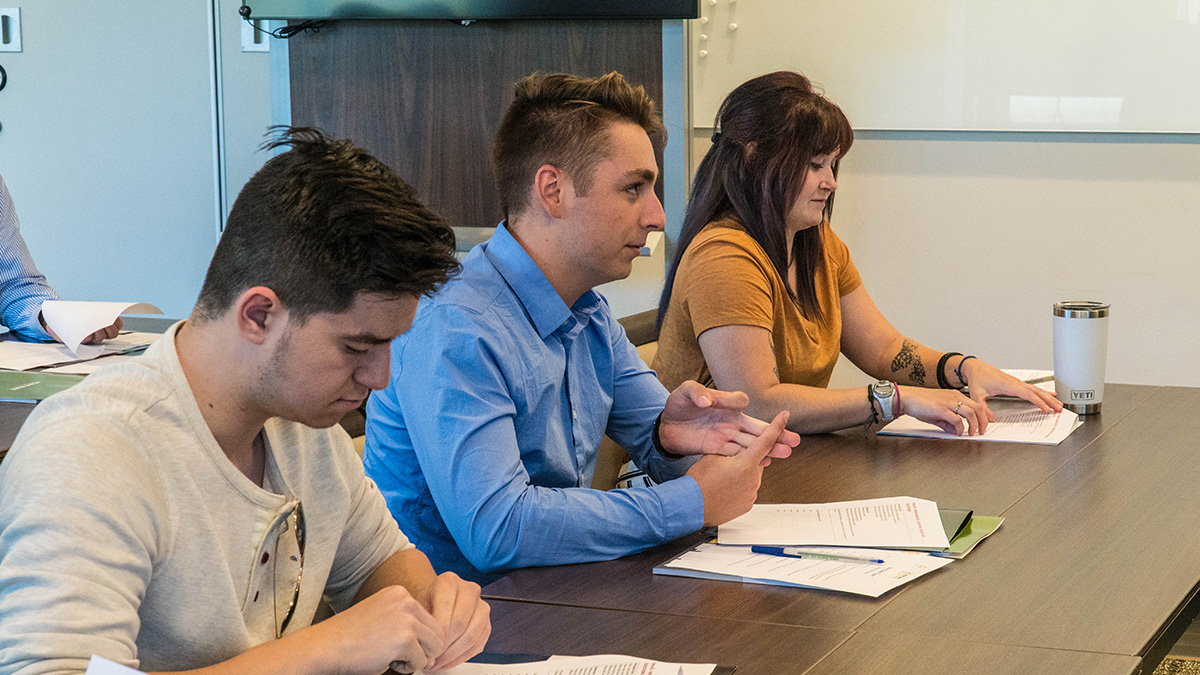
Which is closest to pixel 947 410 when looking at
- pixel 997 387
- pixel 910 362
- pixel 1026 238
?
pixel 997 387

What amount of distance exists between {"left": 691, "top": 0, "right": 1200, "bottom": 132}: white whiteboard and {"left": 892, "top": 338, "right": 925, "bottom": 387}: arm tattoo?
1.19 m

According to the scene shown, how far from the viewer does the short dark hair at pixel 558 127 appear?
1723mm

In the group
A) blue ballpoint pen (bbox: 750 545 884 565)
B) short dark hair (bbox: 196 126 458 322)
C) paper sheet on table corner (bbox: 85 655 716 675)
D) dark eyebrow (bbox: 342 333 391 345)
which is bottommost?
blue ballpoint pen (bbox: 750 545 884 565)

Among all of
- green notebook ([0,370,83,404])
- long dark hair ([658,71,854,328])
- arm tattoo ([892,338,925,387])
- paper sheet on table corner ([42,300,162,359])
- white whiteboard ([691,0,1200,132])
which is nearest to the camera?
green notebook ([0,370,83,404])

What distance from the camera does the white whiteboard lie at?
324cm

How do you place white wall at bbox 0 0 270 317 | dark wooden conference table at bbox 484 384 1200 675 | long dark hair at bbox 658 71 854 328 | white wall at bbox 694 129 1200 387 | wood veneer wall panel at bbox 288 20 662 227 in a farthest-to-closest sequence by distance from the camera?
white wall at bbox 0 0 270 317 → wood veneer wall panel at bbox 288 20 662 227 → white wall at bbox 694 129 1200 387 → long dark hair at bbox 658 71 854 328 → dark wooden conference table at bbox 484 384 1200 675

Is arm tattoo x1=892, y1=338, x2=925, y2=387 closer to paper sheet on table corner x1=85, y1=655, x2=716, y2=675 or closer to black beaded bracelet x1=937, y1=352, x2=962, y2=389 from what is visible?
black beaded bracelet x1=937, y1=352, x2=962, y2=389

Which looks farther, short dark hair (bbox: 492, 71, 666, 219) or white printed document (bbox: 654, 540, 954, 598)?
short dark hair (bbox: 492, 71, 666, 219)

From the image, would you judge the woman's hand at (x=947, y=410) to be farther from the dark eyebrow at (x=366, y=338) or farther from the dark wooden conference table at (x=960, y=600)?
the dark eyebrow at (x=366, y=338)

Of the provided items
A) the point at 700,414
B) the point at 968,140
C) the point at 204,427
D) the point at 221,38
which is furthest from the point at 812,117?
the point at 221,38

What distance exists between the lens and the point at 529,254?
1712 mm

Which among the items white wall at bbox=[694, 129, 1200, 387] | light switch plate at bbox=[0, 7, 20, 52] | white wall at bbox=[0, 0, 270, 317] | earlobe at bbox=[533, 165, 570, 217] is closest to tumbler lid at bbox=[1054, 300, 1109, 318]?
earlobe at bbox=[533, 165, 570, 217]

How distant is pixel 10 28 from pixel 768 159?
3.51 m

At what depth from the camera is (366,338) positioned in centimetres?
103
